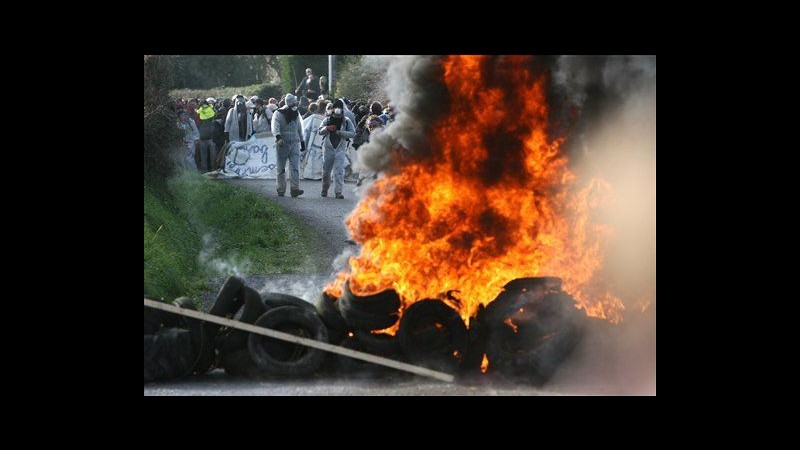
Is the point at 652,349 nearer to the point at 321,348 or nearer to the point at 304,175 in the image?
the point at 321,348

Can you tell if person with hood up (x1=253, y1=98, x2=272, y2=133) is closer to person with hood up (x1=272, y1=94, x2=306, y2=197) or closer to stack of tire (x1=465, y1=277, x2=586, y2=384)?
person with hood up (x1=272, y1=94, x2=306, y2=197)

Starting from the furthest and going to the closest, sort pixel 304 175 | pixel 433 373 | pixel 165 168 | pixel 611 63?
pixel 304 175, pixel 165 168, pixel 611 63, pixel 433 373

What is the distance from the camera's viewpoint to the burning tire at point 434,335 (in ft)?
39.4

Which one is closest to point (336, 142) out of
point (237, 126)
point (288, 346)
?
point (237, 126)

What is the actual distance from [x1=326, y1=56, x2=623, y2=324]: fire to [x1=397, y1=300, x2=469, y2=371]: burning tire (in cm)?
50

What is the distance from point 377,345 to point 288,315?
121 cm

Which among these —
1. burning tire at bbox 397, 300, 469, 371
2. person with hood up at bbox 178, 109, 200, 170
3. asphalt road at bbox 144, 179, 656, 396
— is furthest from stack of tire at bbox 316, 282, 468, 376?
person with hood up at bbox 178, 109, 200, 170

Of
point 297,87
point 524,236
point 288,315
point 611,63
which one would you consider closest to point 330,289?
point 288,315

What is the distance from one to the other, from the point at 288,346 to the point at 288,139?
44.0 feet

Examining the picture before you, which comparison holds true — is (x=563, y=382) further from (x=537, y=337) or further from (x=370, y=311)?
(x=370, y=311)

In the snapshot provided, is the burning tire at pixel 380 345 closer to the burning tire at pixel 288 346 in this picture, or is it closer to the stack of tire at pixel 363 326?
the stack of tire at pixel 363 326

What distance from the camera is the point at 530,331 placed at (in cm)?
1192

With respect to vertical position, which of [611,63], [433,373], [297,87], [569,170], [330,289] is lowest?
[433,373]

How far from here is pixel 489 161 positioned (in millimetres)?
12648
